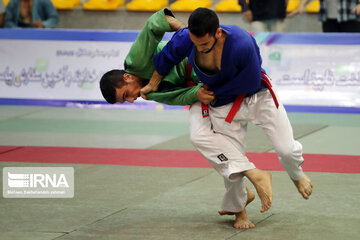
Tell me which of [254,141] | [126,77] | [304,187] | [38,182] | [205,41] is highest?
[205,41]

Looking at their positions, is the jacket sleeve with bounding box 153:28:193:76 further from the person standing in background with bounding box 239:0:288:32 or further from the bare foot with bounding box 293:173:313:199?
the person standing in background with bounding box 239:0:288:32

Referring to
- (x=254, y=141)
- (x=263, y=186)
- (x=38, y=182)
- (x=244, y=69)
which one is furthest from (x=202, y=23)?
(x=254, y=141)

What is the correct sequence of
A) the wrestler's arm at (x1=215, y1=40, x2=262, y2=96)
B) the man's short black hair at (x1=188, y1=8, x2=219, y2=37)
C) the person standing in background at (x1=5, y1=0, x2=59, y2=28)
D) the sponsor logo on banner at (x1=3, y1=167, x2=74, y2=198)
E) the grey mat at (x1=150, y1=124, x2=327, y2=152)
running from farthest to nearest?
1. the person standing in background at (x1=5, y1=0, x2=59, y2=28)
2. the grey mat at (x1=150, y1=124, x2=327, y2=152)
3. the sponsor logo on banner at (x1=3, y1=167, x2=74, y2=198)
4. the wrestler's arm at (x1=215, y1=40, x2=262, y2=96)
5. the man's short black hair at (x1=188, y1=8, x2=219, y2=37)

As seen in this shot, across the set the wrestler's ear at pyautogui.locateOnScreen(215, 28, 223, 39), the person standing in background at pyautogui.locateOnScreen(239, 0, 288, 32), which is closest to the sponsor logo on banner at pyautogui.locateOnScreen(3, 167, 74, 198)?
the wrestler's ear at pyautogui.locateOnScreen(215, 28, 223, 39)

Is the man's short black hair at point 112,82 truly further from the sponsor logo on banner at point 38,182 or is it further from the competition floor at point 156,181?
the sponsor logo on banner at point 38,182

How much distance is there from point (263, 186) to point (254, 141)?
3.73 m

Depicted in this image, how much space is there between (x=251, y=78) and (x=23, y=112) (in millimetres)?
7067

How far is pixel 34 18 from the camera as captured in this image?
1273cm

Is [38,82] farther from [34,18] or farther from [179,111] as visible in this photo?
[179,111]

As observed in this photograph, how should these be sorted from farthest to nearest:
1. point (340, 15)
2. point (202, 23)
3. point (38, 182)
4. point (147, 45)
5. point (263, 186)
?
point (340, 15)
point (38, 182)
point (147, 45)
point (263, 186)
point (202, 23)

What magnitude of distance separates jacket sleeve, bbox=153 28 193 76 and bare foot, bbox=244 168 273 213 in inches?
36.2

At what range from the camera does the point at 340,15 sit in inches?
443

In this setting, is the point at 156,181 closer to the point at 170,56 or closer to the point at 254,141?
the point at 170,56

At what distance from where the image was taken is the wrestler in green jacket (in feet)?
17.1
